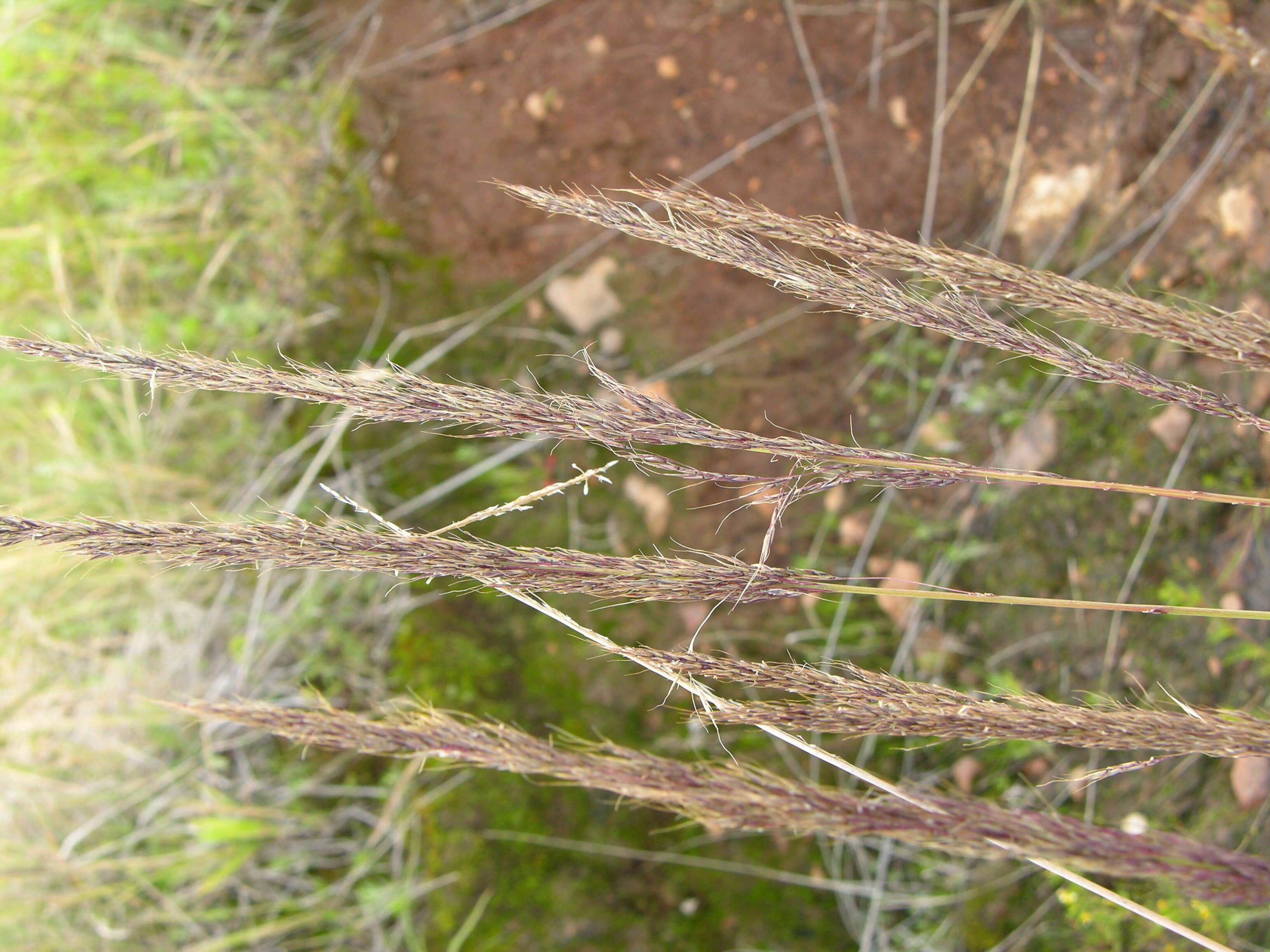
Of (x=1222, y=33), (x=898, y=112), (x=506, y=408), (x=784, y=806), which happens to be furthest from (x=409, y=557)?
(x=898, y=112)

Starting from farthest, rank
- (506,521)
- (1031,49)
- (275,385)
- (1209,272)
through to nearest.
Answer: (506,521), (1031,49), (1209,272), (275,385)

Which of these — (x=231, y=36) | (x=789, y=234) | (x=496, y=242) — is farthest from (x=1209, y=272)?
(x=231, y=36)

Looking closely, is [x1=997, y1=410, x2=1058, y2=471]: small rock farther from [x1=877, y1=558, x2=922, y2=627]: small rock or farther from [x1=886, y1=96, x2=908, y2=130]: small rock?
[x1=886, y1=96, x2=908, y2=130]: small rock

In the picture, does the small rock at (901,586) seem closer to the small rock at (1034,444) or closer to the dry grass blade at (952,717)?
the small rock at (1034,444)

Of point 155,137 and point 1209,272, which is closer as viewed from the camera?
point 1209,272

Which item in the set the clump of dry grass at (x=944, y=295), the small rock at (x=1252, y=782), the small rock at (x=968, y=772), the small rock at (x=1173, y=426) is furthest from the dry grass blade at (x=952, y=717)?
the small rock at (x=968, y=772)

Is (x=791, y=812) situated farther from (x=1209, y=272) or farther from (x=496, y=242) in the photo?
(x=496, y=242)
